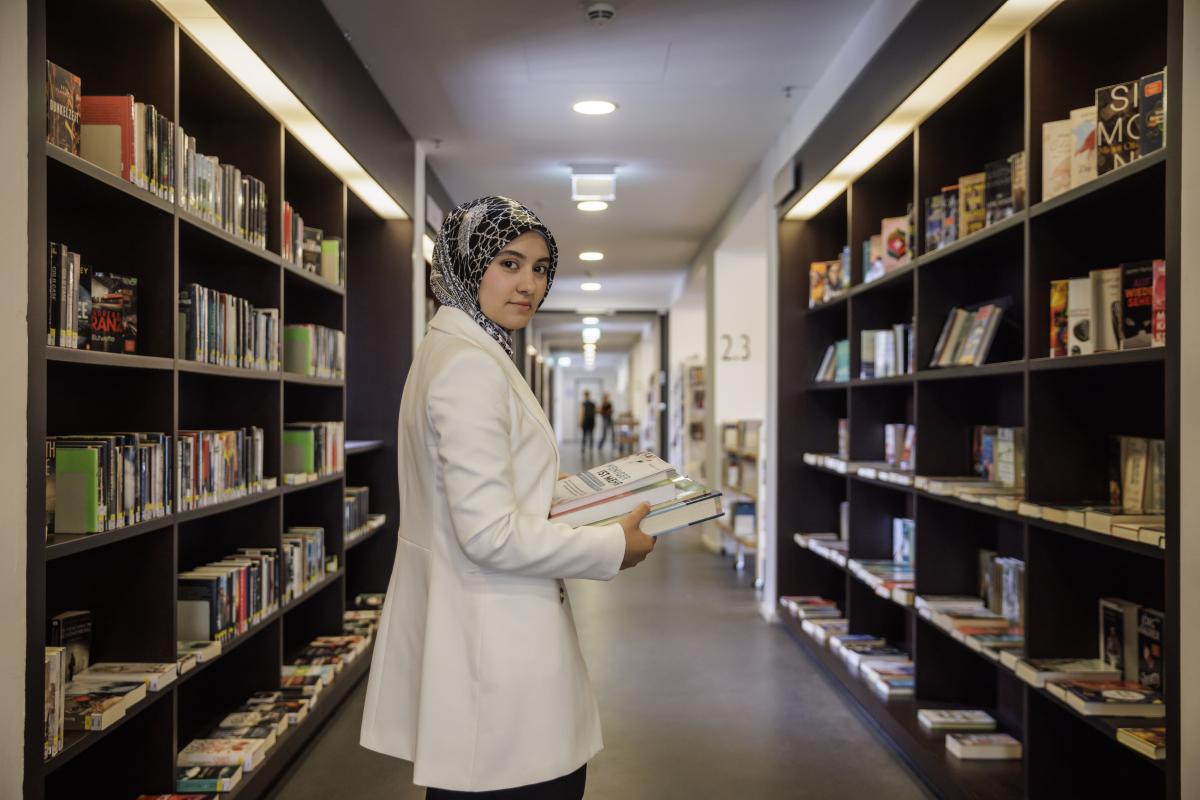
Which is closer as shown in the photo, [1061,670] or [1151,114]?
[1151,114]

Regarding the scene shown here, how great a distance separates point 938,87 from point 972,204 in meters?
0.45

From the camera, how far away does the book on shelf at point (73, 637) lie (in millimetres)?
2359

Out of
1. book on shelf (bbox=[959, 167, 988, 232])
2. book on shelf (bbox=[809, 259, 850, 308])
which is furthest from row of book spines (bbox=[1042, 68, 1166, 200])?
book on shelf (bbox=[809, 259, 850, 308])

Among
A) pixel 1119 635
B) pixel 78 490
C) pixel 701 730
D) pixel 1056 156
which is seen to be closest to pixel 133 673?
pixel 78 490

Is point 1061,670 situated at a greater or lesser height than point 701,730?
greater

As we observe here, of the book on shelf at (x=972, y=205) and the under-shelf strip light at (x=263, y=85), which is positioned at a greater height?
the under-shelf strip light at (x=263, y=85)

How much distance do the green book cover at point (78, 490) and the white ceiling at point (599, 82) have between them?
2.32 metres

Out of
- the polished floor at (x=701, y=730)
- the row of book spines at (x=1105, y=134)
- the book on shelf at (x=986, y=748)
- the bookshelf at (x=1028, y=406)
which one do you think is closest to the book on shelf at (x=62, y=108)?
the polished floor at (x=701, y=730)

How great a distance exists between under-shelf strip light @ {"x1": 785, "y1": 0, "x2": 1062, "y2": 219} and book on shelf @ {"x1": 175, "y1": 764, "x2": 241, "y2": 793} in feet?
10.1

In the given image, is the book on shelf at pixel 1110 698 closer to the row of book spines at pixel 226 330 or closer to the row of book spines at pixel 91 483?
the row of book spines at pixel 91 483

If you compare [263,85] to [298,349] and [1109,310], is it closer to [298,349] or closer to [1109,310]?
[298,349]

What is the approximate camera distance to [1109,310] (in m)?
2.40

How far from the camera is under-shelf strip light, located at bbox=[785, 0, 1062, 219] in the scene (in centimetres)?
261

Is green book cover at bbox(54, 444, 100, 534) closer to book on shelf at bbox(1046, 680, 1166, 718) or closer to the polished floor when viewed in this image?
the polished floor
